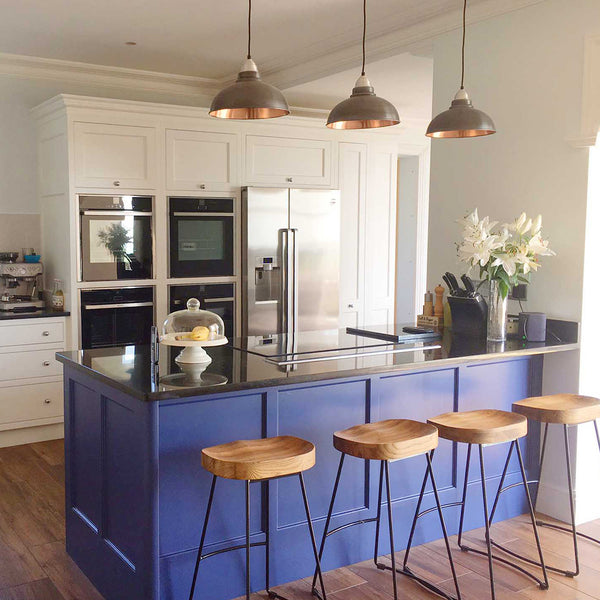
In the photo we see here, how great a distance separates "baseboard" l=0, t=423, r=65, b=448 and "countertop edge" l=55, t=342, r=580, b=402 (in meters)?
2.08

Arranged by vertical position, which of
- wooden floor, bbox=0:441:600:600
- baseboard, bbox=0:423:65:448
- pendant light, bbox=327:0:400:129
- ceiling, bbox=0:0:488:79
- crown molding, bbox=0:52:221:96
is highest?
ceiling, bbox=0:0:488:79

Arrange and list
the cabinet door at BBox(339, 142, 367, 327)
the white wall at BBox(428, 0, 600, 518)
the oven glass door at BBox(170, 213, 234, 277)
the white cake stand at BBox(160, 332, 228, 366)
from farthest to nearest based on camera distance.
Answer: the cabinet door at BBox(339, 142, 367, 327) → the oven glass door at BBox(170, 213, 234, 277) → the white wall at BBox(428, 0, 600, 518) → the white cake stand at BBox(160, 332, 228, 366)

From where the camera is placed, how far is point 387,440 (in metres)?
2.85

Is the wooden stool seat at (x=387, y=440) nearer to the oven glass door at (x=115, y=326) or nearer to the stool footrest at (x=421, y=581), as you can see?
the stool footrest at (x=421, y=581)

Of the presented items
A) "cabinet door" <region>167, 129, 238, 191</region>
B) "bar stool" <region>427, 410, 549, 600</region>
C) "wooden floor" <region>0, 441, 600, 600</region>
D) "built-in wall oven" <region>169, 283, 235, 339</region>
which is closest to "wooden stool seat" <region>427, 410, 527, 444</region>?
"bar stool" <region>427, 410, 549, 600</region>

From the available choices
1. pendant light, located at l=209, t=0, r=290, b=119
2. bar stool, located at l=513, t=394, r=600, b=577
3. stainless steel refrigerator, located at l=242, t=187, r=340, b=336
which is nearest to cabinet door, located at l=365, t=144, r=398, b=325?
stainless steel refrigerator, located at l=242, t=187, r=340, b=336

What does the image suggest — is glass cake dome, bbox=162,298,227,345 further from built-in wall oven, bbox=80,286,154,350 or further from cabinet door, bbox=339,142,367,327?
cabinet door, bbox=339,142,367,327

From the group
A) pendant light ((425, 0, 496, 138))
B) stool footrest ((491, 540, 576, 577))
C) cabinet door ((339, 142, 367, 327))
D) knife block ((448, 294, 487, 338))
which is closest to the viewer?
stool footrest ((491, 540, 576, 577))

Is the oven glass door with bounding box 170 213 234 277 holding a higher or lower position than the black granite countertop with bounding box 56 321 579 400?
higher

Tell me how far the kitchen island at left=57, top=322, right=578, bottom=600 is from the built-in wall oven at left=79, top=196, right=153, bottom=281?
1748 mm

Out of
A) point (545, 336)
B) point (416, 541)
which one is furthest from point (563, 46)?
point (416, 541)

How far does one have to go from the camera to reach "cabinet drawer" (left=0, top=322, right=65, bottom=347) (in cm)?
491

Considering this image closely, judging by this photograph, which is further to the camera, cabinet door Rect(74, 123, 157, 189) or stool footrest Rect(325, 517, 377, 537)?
cabinet door Rect(74, 123, 157, 189)

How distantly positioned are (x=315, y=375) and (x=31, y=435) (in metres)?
2.98
